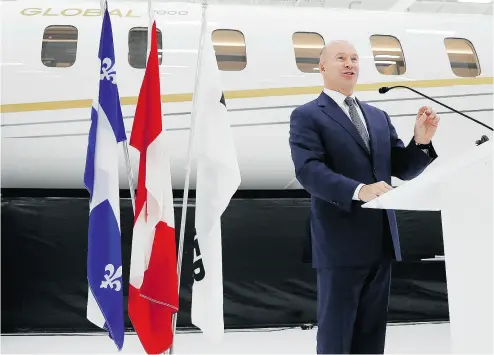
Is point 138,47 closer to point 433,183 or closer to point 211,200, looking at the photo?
point 211,200

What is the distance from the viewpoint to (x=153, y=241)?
7.20 feet

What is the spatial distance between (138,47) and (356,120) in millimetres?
3337

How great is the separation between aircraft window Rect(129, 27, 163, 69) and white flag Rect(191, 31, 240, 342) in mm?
2813

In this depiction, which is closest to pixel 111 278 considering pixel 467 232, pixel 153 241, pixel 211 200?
pixel 153 241

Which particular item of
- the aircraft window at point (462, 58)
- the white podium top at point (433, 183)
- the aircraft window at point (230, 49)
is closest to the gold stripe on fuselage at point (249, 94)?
the aircraft window at point (462, 58)

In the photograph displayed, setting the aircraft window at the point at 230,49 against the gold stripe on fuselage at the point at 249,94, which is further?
the aircraft window at the point at 230,49

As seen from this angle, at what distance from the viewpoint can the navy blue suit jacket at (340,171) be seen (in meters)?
1.95

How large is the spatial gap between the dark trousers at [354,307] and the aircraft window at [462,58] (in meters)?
4.03

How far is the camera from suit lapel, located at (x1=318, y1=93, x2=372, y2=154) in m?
2.08

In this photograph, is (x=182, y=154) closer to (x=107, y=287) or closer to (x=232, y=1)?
(x=107, y=287)

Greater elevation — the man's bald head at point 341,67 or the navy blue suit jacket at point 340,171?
the man's bald head at point 341,67

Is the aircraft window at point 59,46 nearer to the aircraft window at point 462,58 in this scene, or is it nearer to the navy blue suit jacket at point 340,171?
the navy blue suit jacket at point 340,171

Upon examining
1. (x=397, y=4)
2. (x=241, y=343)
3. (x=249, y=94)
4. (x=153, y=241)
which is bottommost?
(x=241, y=343)

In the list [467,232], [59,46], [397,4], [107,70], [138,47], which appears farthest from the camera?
[397,4]
